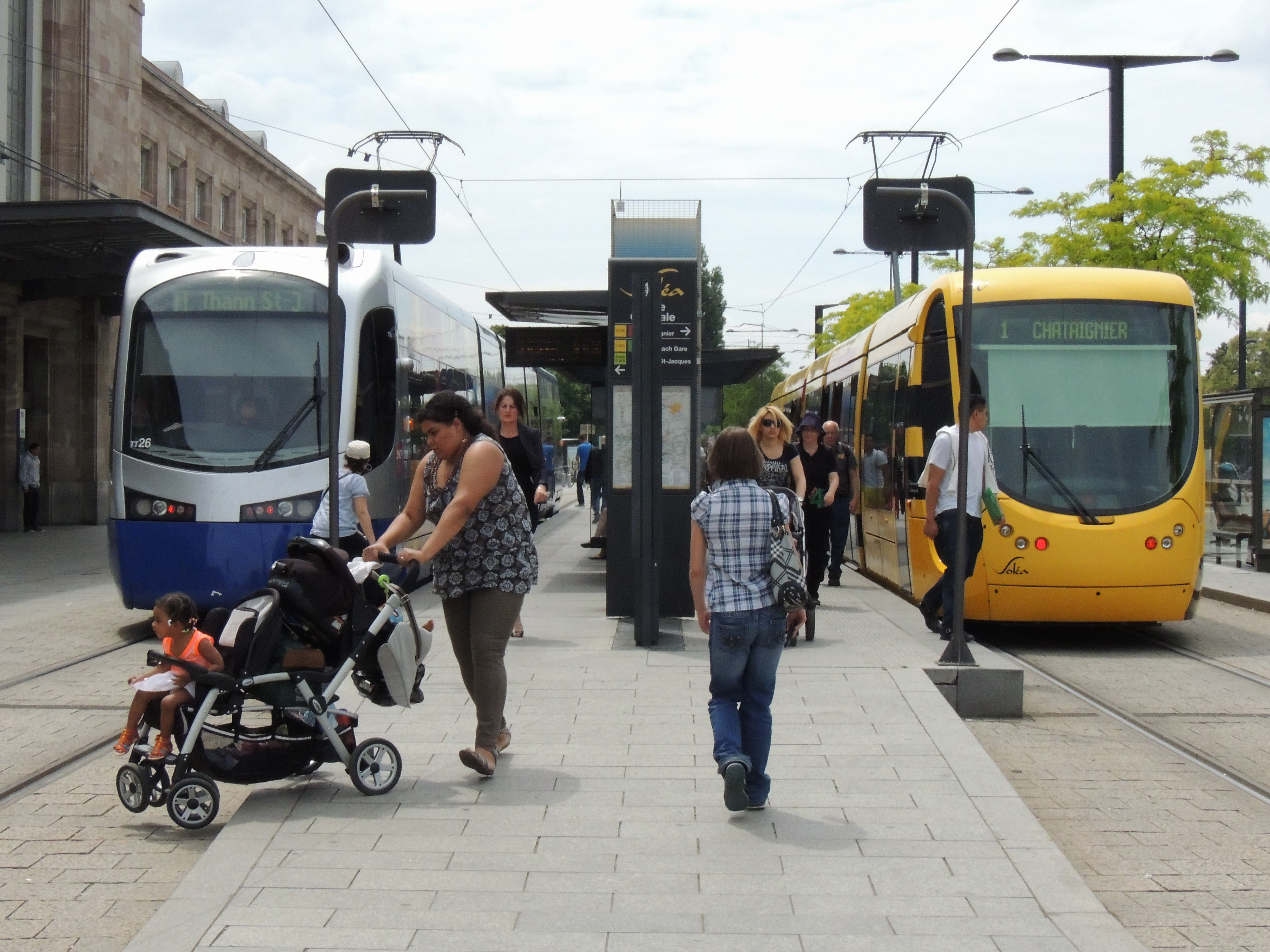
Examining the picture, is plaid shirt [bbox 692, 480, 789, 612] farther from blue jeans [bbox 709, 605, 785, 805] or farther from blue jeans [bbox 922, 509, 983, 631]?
blue jeans [bbox 922, 509, 983, 631]

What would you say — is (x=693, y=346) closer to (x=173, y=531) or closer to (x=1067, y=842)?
(x=173, y=531)

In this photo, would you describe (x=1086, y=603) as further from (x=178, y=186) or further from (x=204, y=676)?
(x=178, y=186)

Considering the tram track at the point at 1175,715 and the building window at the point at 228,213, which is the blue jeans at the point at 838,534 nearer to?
the tram track at the point at 1175,715

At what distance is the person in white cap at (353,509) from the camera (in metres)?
10.2

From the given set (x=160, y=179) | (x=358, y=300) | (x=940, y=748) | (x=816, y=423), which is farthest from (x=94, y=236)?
(x=160, y=179)

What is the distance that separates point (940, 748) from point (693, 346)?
15.0 feet

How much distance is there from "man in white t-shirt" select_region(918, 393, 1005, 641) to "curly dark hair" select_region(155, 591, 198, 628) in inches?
208

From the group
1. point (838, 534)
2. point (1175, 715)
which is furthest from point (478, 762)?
point (838, 534)

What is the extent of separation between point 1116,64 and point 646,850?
16.4 m

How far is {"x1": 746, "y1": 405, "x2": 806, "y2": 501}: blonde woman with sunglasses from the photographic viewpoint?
9016mm

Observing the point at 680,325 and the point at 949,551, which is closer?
the point at 949,551

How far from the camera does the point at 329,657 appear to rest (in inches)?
229

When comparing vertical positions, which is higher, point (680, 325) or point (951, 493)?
point (680, 325)

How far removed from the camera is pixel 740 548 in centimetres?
543
